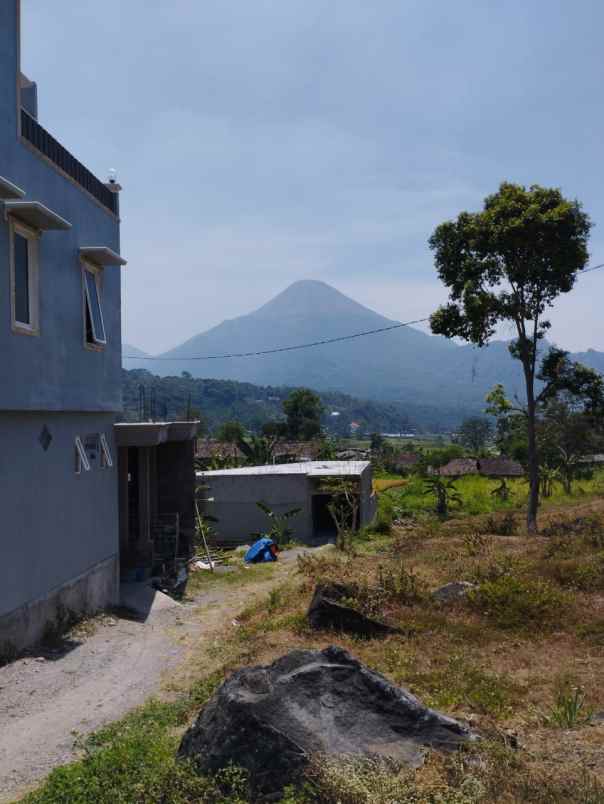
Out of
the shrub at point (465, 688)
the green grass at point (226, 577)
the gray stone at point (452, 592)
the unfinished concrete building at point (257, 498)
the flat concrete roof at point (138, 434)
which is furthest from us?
the unfinished concrete building at point (257, 498)

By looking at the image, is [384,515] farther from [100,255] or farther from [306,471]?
[100,255]

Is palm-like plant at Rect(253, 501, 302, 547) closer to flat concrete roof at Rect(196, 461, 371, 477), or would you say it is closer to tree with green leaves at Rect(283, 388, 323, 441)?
flat concrete roof at Rect(196, 461, 371, 477)

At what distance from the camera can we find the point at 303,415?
264 feet

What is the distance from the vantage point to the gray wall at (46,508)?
8961 mm

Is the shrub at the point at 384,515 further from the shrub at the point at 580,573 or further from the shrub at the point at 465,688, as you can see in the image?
the shrub at the point at 465,688

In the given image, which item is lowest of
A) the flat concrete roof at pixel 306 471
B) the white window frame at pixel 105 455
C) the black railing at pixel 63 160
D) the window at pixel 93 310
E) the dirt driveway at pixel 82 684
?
the dirt driveway at pixel 82 684

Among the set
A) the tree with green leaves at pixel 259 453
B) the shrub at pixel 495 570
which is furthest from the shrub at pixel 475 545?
the tree with green leaves at pixel 259 453

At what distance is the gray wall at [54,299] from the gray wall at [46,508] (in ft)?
1.15

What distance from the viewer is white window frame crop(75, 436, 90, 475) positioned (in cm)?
1143

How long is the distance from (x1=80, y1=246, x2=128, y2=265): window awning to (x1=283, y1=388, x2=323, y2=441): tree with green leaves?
65.5m

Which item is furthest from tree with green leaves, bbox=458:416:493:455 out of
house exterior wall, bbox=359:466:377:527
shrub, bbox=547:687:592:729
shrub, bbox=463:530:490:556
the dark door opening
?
shrub, bbox=547:687:592:729

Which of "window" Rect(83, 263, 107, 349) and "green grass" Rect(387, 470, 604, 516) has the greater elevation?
"window" Rect(83, 263, 107, 349)

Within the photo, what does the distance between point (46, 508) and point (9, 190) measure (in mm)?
4143

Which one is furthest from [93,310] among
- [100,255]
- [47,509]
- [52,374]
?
[47,509]
